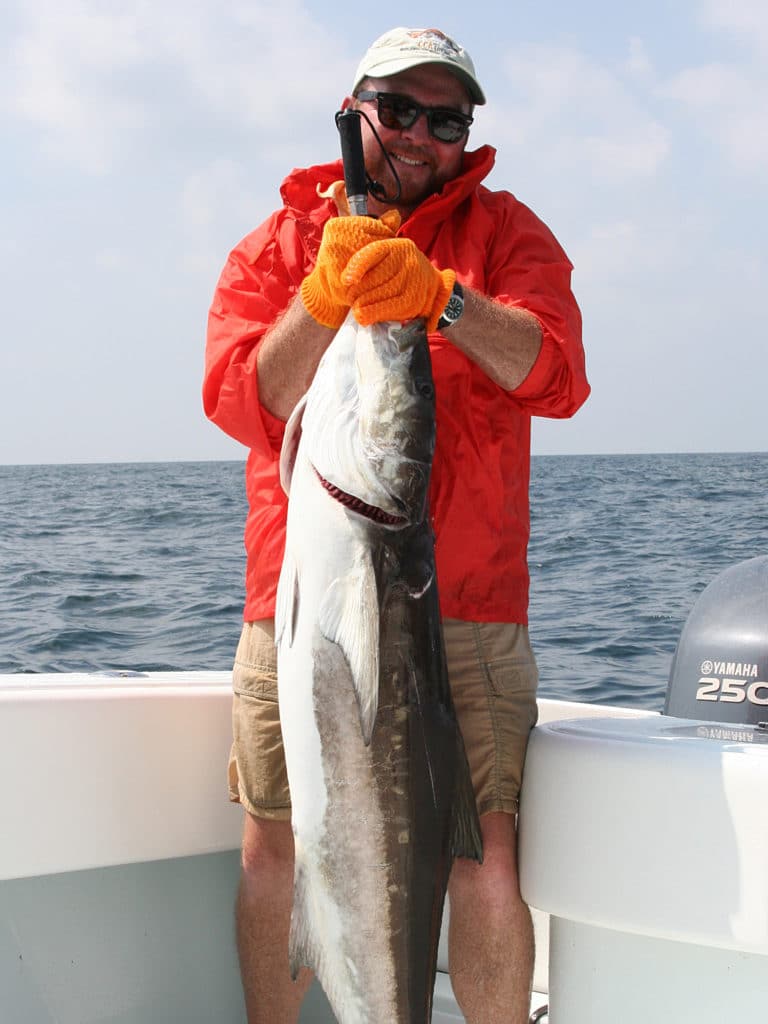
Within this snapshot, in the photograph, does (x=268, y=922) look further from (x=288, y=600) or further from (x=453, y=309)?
(x=453, y=309)

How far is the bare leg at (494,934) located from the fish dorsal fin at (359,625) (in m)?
0.61

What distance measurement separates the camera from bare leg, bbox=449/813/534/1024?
10.2 ft

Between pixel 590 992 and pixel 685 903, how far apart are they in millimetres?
391

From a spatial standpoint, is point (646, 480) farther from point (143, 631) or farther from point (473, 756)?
point (473, 756)

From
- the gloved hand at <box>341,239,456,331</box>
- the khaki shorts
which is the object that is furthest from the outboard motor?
the gloved hand at <box>341,239,456,331</box>

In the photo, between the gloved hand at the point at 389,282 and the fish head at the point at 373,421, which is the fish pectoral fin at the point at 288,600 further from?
the gloved hand at the point at 389,282

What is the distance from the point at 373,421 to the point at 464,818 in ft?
3.46

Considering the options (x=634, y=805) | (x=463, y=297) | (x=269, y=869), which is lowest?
(x=269, y=869)

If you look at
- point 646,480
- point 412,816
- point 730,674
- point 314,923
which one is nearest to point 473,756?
point 412,816

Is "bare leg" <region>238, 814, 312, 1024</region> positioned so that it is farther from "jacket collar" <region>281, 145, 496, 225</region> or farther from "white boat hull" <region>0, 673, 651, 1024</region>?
"jacket collar" <region>281, 145, 496, 225</region>

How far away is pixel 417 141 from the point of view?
3344 mm

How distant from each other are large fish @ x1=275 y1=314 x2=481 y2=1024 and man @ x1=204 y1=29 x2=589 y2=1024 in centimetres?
24

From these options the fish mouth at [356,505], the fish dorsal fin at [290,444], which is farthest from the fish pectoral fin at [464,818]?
the fish dorsal fin at [290,444]

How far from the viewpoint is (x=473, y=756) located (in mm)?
3154
